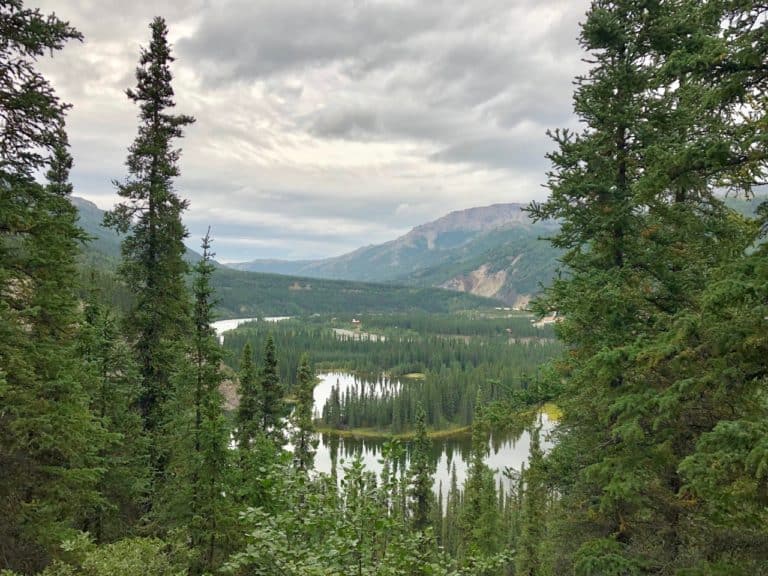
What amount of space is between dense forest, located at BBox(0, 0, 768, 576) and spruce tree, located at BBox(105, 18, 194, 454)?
8 cm

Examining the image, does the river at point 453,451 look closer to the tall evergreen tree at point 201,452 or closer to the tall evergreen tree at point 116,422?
the tall evergreen tree at point 116,422

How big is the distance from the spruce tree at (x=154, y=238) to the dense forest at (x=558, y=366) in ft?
0.26

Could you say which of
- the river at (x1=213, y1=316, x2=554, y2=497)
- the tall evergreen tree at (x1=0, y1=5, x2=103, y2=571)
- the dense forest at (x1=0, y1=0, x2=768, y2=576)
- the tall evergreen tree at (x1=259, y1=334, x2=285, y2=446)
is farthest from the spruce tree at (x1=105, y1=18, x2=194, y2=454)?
the river at (x1=213, y1=316, x2=554, y2=497)

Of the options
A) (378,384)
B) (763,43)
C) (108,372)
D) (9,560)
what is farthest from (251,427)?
(378,384)

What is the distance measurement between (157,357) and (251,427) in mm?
11717

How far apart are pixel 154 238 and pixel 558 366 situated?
613 inches

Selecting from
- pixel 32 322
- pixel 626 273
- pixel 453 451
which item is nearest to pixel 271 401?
pixel 32 322

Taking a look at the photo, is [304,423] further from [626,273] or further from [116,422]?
[626,273]

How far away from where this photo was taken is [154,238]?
17922 millimetres

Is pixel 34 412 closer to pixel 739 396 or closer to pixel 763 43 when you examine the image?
pixel 739 396

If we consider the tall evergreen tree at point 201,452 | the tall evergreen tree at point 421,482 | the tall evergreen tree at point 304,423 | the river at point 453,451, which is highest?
the tall evergreen tree at point 201,452

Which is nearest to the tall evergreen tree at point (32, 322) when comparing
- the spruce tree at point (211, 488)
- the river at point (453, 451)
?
the spruce tree at point (211, 488)

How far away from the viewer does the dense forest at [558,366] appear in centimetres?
673

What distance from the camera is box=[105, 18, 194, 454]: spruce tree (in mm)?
17594
